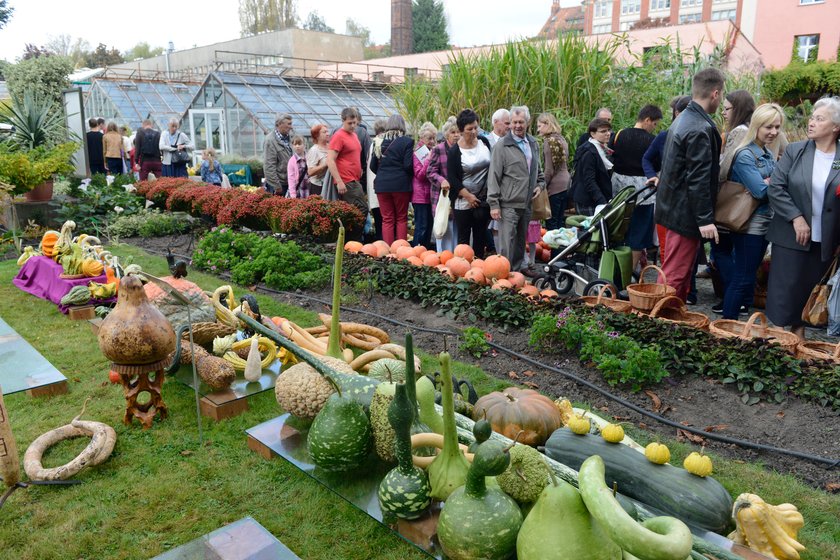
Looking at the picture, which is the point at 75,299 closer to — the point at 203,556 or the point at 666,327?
the point at 203,556

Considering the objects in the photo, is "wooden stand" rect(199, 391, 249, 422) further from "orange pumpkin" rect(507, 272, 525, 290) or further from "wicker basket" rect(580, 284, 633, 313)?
"orange pumpkin" rect(507, 272, 525, 290)

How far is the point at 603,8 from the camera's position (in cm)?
6369

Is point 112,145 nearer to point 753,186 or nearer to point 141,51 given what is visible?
point 753,186

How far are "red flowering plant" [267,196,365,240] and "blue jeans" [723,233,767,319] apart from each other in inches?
177

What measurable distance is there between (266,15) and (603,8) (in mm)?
35869

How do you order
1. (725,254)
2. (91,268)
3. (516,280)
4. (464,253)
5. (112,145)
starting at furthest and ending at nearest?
(112,145)
(464,253)
(516,280)
(91,268)
(725,254)

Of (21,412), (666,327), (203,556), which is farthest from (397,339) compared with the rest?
(203,556)

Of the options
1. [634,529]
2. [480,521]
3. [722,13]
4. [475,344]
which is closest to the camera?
[634,529]

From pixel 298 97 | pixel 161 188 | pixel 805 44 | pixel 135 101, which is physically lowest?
pixel 161 188

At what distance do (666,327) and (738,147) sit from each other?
1.91m

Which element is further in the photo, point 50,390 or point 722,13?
point 722,13

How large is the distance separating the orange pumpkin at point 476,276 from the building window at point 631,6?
60183 mm

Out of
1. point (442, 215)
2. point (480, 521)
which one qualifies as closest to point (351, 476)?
point (480, 521)

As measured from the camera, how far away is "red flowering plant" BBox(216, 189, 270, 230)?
8.45 m
